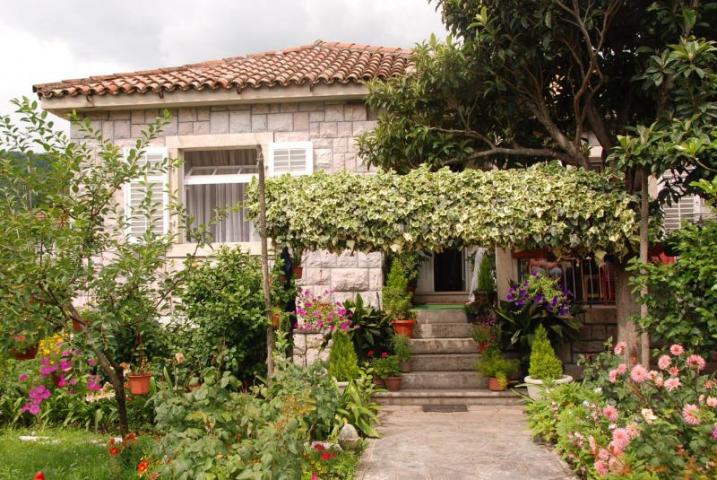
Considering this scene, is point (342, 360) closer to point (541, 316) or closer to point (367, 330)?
point (367, 330)

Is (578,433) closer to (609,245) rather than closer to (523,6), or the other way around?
(609,245)

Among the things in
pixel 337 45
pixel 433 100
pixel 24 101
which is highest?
pixel 337 45

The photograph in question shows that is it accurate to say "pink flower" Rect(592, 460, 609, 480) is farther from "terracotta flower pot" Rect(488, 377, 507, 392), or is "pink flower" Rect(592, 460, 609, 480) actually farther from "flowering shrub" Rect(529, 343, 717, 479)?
"terracotta flower pot" Rect(488, 377, 507, 392)

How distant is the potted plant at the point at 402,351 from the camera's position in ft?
27.2

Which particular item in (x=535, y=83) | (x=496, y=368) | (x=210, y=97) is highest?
(x=210, y=97)

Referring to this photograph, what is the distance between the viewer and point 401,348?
828 cm

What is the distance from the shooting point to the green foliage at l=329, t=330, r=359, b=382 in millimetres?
7512

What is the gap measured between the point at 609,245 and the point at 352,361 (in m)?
3.40

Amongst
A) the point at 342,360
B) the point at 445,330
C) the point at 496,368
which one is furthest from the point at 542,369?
the point at 342,360

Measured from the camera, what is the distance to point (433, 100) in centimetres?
736

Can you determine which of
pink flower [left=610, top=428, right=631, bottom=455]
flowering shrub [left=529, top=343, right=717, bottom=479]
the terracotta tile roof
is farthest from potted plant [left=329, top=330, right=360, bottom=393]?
pink flower [left=610, top=428, right=631, bottom=455]

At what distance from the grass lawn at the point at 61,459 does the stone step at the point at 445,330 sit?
455cm

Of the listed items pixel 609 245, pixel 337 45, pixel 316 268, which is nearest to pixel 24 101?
pixel 316 268

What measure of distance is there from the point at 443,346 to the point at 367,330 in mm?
1246
